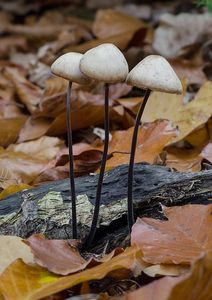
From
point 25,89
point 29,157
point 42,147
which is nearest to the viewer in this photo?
point 29,157

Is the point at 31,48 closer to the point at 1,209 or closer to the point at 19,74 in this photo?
the point at 19,74

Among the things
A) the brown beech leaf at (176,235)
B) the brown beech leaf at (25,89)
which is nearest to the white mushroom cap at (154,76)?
the brown beech leaf at (176,235)

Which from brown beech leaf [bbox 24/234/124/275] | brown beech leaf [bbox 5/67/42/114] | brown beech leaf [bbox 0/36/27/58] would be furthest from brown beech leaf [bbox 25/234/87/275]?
brown beech leaf [bbox 0/36/27/58]

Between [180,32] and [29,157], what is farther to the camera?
[180,32]

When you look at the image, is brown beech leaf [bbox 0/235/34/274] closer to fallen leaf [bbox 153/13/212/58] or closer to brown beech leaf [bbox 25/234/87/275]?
brown beech leaf [bbox 25/234/87/275]

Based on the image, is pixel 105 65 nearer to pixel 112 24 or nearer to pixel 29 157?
pixel 29 157

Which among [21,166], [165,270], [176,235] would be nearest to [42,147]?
[21,166]

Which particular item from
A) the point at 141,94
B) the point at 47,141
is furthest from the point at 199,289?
the point at 141,94

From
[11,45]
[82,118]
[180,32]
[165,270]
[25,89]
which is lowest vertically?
[11,45]
